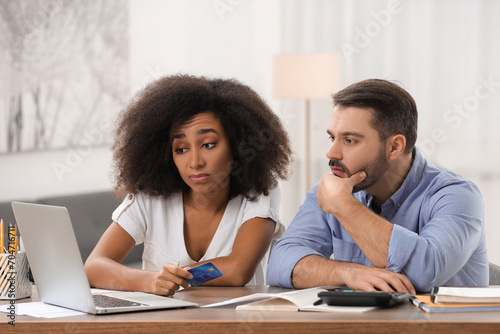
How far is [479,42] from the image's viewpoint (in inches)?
178

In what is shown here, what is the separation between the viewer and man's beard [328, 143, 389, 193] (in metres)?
1.82

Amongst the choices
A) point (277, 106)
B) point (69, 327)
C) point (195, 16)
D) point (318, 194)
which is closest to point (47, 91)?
point (195, 16)

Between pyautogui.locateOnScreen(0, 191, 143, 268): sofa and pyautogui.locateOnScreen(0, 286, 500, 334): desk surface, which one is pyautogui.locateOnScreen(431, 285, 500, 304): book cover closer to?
pyautogui.locateOnScreen(0, 286, 500, 334): desk surface

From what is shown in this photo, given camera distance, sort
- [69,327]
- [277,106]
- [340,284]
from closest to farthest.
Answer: [69,327], [340,284], [277,106]

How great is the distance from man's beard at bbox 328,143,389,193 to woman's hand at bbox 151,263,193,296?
525mm

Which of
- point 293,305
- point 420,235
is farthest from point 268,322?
point 420,235

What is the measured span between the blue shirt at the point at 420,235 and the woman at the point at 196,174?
148mm

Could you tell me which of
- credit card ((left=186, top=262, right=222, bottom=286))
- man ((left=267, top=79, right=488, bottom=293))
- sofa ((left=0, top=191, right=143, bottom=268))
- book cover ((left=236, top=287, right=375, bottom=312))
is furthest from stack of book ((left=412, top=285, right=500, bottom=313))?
sofa ((left=0, top=191, right=143, bottom=268))

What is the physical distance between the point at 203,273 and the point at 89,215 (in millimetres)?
2129

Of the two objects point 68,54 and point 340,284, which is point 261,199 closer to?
point 340,284

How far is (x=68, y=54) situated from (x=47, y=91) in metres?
0.27

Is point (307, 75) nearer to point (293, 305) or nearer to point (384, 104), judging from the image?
point (384, 104)

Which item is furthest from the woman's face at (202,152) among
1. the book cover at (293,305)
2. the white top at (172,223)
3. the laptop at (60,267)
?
the book cover at (293,305)

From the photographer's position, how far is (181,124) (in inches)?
78.9
